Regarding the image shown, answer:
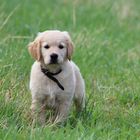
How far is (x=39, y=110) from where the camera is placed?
689cm

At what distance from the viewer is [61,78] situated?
6977 mm

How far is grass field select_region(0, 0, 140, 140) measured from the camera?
659 cm

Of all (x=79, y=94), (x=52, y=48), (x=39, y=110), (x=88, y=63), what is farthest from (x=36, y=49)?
(x=88, y=63)

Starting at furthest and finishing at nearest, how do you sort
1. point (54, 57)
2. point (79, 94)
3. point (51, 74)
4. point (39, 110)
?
point (79, 94), point (51, 74), point (39, 110), point (54, 57)

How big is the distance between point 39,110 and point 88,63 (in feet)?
8.48

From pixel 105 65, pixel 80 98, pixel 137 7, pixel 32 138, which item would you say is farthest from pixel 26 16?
pixel 32 138

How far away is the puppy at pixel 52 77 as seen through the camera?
22.4 ft

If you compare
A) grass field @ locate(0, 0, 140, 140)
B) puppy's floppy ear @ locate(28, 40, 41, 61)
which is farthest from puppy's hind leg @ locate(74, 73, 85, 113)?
puppy's floppy ear @ locate(28, 40, 41, 61)

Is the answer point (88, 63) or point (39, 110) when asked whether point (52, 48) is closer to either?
point (39, 110)

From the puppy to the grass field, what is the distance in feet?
0.50

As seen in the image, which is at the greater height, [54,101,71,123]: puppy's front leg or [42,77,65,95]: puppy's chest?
[42,77,65,95]: puppy's chest

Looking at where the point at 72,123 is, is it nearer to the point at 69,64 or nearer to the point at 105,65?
the point at 69,64

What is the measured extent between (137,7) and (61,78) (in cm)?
768

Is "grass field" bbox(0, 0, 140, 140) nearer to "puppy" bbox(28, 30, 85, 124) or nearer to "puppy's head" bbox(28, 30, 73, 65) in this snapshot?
"puppy" bbox(28, 30, 85, 124)
